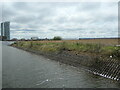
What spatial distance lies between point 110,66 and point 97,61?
1649 mm

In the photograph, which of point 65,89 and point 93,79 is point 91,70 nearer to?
point 93,79

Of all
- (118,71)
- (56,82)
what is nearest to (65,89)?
(56,82)

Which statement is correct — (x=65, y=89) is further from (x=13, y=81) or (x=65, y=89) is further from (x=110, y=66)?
(x=110, y=66)

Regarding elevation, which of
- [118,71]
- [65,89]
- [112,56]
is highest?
[112,56]

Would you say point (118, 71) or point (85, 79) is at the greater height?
point (118, 71)

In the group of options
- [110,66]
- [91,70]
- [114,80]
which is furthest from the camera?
[91,70]

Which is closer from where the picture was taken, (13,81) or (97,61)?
(13,81)

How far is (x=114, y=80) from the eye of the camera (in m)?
10.4

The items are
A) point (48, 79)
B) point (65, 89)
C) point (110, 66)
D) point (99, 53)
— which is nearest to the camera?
point (65, 89)

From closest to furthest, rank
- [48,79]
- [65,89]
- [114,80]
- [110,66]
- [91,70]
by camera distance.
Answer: [65,89]
[114,80]
[48,79]
[110,66]
[91,70]

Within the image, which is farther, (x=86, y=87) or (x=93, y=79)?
(x=93, y=79)

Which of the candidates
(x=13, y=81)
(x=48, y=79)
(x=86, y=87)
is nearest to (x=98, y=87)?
A: (x=86, y=87)

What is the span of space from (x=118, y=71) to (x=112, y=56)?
10.9ft

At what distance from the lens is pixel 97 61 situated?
13625 mm
